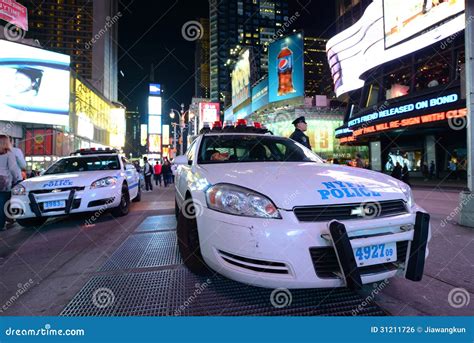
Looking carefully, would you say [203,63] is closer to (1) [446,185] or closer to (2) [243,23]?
(2) [243,23]

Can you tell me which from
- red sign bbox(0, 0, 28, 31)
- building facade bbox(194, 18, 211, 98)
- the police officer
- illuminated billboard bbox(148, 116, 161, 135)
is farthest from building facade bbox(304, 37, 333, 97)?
building facade bbox(194, 18, 211, 98)

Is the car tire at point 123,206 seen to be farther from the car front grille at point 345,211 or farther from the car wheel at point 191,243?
the car front grille at point 345,211

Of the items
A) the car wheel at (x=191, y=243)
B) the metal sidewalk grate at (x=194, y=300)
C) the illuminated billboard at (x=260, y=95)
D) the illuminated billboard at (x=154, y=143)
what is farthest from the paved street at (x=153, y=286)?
the illuminated billboard at (x=154, y=143)

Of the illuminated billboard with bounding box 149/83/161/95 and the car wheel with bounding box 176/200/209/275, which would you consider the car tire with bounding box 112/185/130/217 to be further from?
the illuminated billboard with bounding box 149/83/161/95

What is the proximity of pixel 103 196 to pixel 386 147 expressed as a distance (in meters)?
25.8

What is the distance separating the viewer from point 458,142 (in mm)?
20281

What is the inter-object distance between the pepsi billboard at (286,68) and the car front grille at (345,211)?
128 ft

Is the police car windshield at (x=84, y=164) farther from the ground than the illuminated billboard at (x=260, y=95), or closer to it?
closer to it

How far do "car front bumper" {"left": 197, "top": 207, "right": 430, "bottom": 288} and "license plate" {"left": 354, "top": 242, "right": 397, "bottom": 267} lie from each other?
39 mm

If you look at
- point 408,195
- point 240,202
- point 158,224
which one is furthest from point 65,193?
point 408,195

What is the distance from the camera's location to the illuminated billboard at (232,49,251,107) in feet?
194

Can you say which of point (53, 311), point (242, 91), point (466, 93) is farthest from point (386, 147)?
point (242, 91)

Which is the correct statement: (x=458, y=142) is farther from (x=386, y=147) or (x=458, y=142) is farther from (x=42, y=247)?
(x=42, y=247)

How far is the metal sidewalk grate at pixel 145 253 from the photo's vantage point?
335 cm
